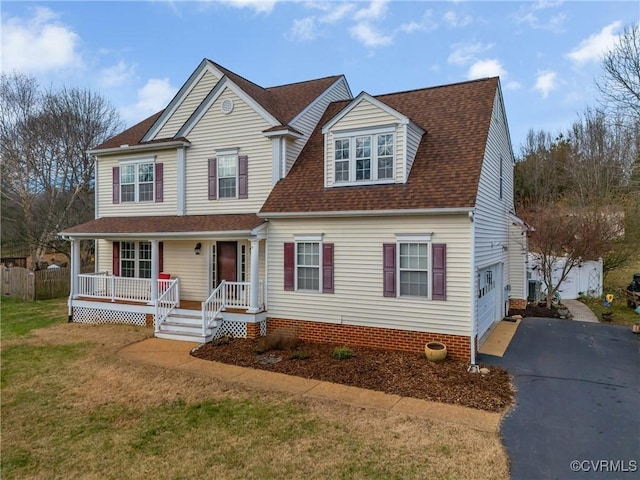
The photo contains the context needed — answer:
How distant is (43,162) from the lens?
26.1 m

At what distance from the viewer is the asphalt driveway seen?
513 centimetres

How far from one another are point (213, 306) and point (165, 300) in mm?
2165

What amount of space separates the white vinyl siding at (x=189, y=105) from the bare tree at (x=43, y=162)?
15384 millimetres

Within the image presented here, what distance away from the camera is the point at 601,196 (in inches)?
906

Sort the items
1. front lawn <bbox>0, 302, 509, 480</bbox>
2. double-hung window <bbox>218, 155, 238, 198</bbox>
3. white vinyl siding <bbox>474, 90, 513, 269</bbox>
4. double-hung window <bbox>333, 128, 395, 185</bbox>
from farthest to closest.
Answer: double-hung window <bbox>218, 155, 238, 198</bbox> → double-hung window <bbox>333, 128, 395, 185</bbox> → white vinyl siding <bbox>474, 90, 513, 269</bbox> → front lawn <bbox>0, 302, 509, 480</bbox>

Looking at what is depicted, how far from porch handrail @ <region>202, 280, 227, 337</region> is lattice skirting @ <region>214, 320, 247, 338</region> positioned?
0.39 m

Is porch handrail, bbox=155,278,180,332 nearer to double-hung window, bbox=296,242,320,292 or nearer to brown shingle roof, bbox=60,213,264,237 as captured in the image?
brown shingle roof, bbox=60,213,264,237

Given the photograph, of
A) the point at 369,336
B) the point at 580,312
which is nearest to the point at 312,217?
the point at 369,336

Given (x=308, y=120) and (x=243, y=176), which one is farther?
(x=308, y=120)

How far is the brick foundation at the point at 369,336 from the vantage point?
30.4 ft

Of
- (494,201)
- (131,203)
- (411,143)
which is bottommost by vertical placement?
(494,201)

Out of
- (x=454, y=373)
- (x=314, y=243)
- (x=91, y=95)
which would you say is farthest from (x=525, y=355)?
(x=91, y=95)

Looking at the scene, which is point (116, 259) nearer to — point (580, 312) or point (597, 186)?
point (580, 312)

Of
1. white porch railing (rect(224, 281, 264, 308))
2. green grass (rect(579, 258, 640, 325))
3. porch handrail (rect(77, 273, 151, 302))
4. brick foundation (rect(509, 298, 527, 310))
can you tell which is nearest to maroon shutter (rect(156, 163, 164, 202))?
porch handrail (rect(77, 273, 151, 302))
